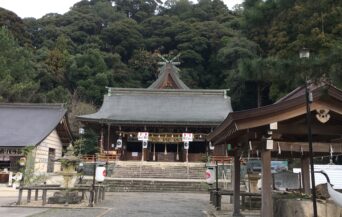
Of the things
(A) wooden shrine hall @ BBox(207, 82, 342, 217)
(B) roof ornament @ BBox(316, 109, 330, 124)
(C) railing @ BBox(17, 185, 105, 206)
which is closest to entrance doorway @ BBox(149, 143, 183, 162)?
(C) railing @ BBox(17, 185, 105, 206)

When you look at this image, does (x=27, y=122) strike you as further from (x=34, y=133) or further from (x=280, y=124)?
Answer: (x=280, y=124)

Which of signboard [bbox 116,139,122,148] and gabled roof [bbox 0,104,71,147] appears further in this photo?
signboard [bbox 116,139,122,148]

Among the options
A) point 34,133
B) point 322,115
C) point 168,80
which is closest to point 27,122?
point 34,133

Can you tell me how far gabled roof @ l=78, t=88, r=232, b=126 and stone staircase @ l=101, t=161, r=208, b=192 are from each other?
373 centimetres

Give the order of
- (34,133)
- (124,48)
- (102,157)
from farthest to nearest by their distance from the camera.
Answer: (124,48) < (102,157) < (34,133)

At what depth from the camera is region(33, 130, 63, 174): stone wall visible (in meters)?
27.0

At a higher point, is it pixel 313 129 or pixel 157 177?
pixel 313 129

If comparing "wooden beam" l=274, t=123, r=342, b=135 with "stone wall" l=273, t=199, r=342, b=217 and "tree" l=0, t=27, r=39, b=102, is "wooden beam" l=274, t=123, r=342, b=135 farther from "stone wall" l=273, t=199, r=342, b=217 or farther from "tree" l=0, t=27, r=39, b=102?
"tree" l=0, t=27, r=39, b=102

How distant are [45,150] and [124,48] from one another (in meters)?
37.5

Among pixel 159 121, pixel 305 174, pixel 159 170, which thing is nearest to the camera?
pixel 305 174

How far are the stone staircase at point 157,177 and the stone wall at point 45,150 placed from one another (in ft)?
17.1

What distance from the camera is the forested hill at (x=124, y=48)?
4350 cm

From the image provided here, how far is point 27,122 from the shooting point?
94.6 ft

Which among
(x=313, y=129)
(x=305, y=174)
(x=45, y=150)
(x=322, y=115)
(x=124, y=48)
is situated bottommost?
(x=305, y=174)
